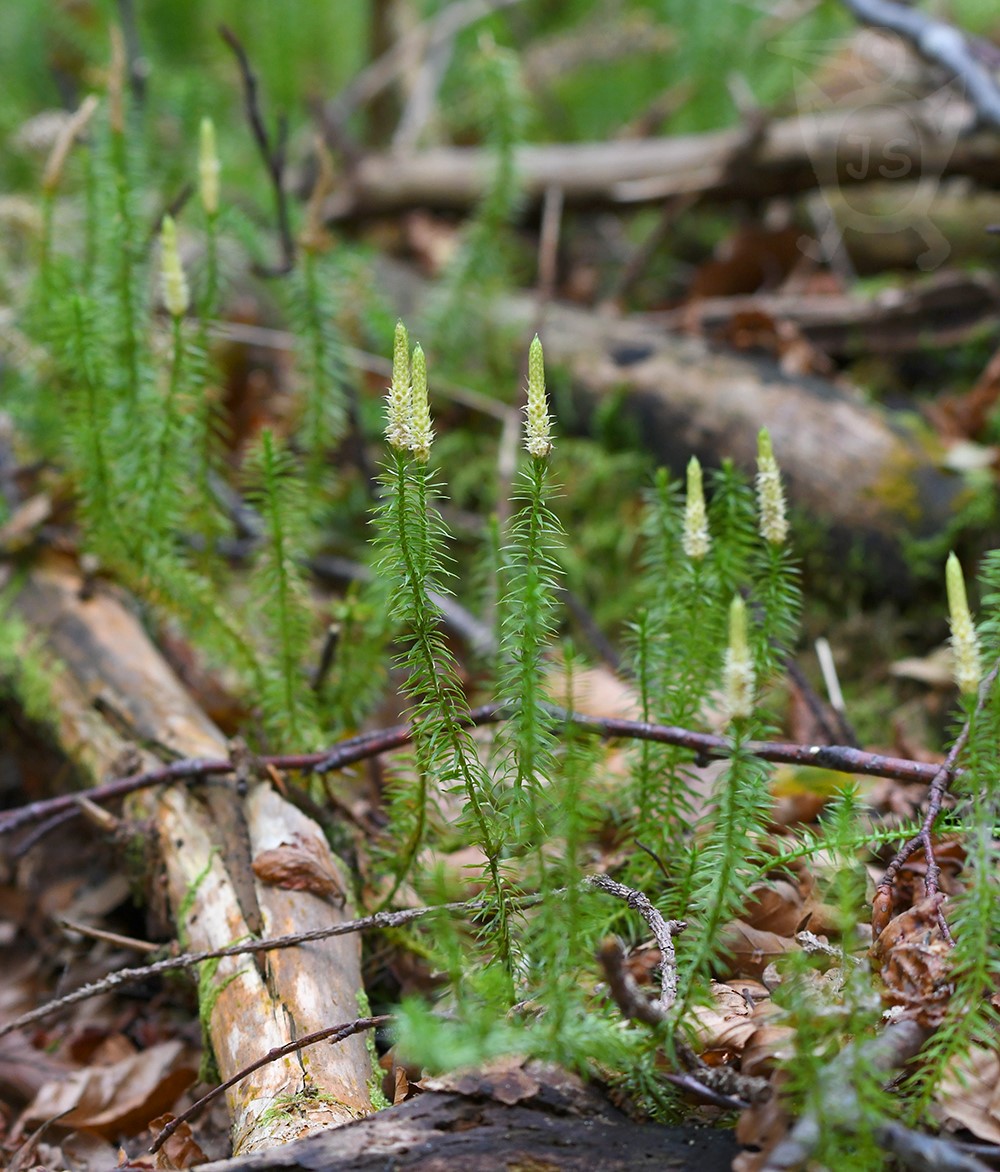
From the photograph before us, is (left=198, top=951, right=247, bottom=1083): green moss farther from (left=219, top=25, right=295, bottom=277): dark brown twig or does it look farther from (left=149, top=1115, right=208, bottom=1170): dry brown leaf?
(left=219, top=25, right=295, bottom=277): dark brown twig

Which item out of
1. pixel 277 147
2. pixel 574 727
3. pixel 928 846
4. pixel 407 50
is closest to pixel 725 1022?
pixel 928 846

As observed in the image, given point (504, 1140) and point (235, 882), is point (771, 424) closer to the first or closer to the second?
point (235, 882)

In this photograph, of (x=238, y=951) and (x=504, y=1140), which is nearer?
(x=504, y=1140)

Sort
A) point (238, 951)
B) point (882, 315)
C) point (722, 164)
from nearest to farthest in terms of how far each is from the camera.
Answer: point (238, 951) < point (882, 315) < point (722, 164)

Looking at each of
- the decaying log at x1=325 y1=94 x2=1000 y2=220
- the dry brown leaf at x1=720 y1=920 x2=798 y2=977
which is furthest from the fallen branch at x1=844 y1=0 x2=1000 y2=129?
the dry brown leaf at x1=720 y1=920 x2=798 y2=977

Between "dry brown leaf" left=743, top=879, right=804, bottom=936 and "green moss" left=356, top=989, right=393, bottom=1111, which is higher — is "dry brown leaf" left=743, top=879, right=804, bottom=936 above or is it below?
above

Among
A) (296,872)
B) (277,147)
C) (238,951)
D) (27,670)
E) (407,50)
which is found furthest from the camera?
(407,50)

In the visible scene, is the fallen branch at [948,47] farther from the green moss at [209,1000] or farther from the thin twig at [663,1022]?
the green moss at [209,1000]

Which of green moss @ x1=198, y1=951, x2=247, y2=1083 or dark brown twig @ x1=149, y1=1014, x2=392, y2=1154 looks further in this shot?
green moss @ x1=198, y1=951, x2=247, y2=1083
